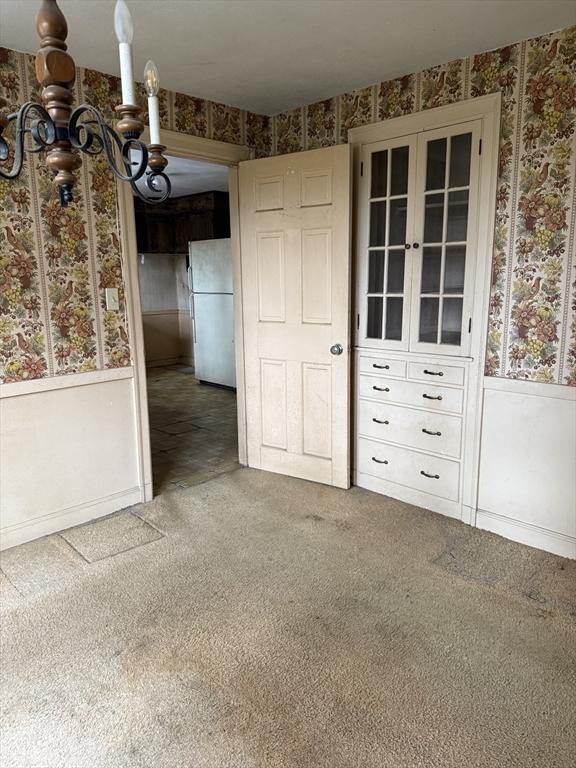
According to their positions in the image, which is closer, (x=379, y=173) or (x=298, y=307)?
(x=379, y=173)

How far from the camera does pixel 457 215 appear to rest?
295 centimetres

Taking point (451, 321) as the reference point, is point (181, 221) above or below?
above

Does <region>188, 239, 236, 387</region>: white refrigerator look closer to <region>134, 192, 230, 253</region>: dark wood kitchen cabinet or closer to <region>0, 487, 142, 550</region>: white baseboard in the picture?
<region>134, 192, 230, 253</region>: dark wood kitchen cabinet

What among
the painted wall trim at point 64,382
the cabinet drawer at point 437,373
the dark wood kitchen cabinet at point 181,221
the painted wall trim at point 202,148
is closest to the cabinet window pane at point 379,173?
the painted wall trim at point 202,148

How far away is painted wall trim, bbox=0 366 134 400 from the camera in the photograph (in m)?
2.80

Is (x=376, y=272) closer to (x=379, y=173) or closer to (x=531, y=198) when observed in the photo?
(x=379, y=173)

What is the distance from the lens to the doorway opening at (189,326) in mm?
4422

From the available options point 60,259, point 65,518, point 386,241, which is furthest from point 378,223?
point 65,518

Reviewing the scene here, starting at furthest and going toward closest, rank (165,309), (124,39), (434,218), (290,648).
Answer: (165,309) < (434,218) < (290,648) < (124,39)

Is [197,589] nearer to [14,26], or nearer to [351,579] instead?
[351,579]

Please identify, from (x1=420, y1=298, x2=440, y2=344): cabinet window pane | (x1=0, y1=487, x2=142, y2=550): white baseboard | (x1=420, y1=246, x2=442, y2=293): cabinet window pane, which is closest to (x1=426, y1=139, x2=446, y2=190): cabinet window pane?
(x1=420, y1=246, x2=442, y2=293): cabinet window pane

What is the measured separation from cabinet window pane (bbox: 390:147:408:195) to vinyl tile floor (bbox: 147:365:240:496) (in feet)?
7.32

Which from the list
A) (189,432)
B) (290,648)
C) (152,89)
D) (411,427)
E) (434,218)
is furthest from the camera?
(189,432)

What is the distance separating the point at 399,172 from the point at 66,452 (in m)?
2.51
